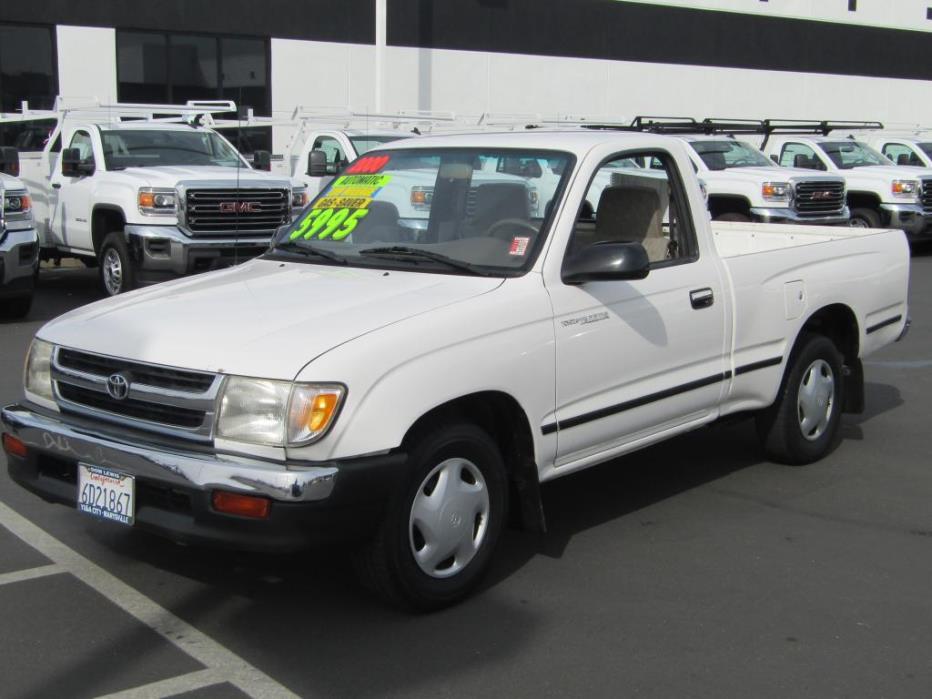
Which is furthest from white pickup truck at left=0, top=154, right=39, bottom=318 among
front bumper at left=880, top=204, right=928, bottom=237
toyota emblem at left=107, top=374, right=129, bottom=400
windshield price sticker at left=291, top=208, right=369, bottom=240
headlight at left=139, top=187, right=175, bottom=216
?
front bumper at left=880, top=204, right=928, bottom=237

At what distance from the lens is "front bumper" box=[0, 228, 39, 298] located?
11.2 meters

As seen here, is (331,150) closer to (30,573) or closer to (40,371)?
(40,371)

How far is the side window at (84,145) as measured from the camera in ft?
44.9

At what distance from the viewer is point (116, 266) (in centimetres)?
1290

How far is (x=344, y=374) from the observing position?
402 centimetres

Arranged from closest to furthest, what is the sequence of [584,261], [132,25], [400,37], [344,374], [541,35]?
1. [344,374]
2. [584,261]
3. [132,25]
4. [400,37]
5. [541,35]

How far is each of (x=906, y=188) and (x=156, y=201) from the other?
39.6ft

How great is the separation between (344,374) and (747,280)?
265 centimetres

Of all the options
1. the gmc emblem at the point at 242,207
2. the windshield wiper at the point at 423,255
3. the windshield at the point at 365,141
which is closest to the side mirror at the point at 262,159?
the windshield at the point at 365,141

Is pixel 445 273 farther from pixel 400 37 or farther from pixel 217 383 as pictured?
pixel 400 37

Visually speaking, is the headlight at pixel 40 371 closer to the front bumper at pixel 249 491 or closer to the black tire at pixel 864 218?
the front bumper at pixel 249 491

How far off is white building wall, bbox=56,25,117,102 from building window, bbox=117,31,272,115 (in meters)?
0.21

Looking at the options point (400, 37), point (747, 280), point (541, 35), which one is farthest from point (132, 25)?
point (747, 280)

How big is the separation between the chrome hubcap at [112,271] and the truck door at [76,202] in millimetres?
494
